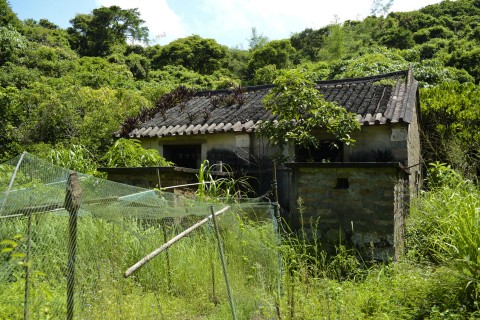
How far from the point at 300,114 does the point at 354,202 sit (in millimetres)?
2466

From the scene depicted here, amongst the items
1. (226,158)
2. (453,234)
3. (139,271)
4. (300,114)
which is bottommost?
(139,271)

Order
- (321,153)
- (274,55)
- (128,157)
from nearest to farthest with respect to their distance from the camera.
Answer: (128,157) < (321,153) < (274,55)

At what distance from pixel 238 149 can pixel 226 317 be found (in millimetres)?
5972

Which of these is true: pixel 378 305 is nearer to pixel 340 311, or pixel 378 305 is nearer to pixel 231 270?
pixel 340 311

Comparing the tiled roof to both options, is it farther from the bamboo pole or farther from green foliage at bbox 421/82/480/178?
the bamboo pole

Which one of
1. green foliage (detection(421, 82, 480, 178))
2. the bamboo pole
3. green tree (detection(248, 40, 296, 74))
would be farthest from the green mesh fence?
green tree (detection(248, 40, 296, 74))

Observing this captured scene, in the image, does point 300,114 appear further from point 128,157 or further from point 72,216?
point 72,216

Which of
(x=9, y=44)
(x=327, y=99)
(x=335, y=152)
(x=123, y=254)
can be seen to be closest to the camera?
(x=123, y=254)

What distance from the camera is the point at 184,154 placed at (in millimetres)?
10641

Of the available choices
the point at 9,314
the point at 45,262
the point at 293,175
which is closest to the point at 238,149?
the point at 293,175

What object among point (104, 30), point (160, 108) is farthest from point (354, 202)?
point (104, 30)

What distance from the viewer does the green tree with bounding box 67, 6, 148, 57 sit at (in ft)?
115

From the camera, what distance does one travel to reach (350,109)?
876 cm

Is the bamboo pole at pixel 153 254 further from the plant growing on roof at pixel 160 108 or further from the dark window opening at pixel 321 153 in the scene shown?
the plant growing on roof at pixel 160 108
